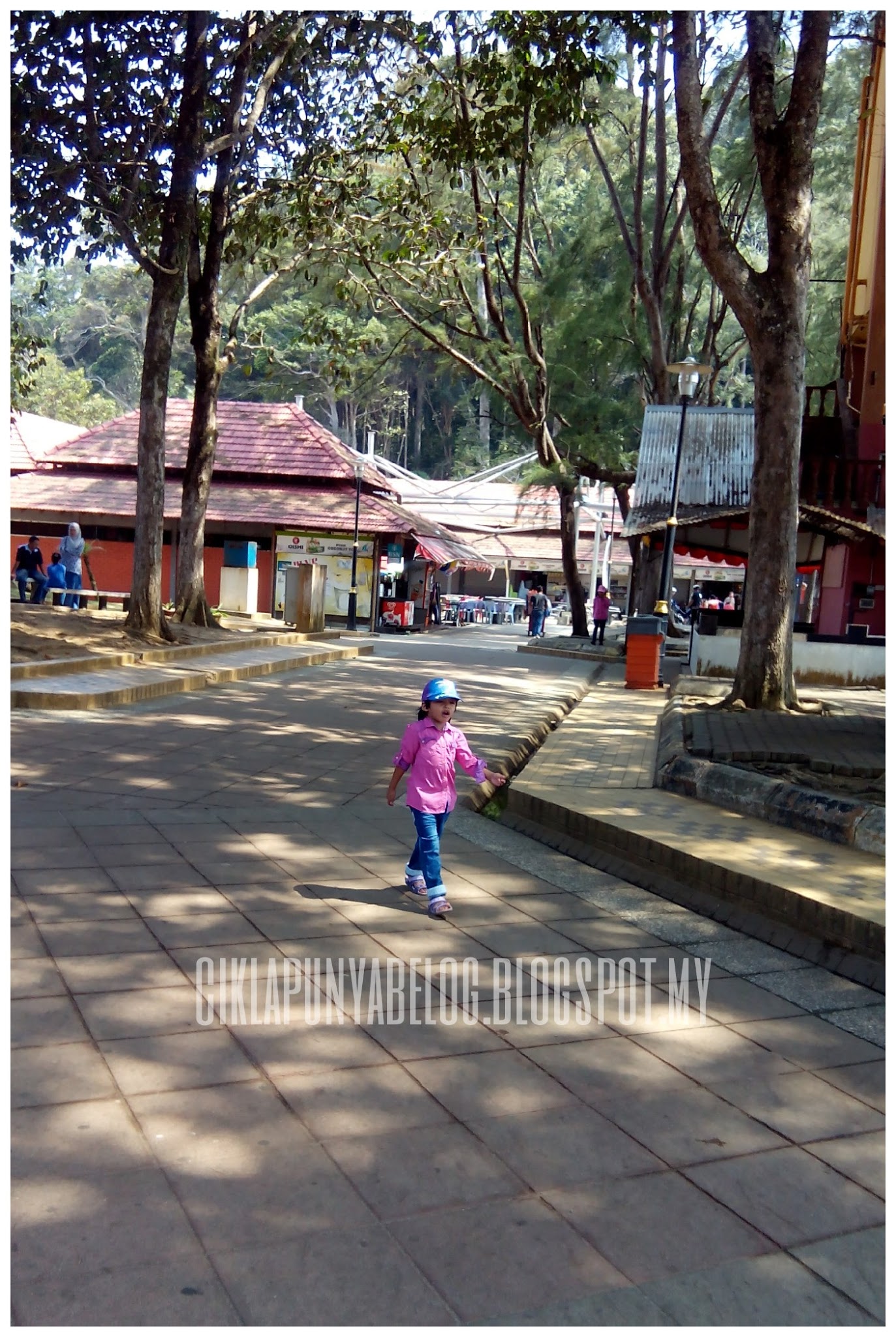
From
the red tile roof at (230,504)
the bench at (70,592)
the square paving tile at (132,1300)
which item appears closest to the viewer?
the square paving tile at (132,1300)

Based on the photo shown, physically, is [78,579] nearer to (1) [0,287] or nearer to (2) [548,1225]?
(1) [0,287]

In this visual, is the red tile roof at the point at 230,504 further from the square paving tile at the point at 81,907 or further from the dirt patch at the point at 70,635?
the square paving tile at the point at 81,907

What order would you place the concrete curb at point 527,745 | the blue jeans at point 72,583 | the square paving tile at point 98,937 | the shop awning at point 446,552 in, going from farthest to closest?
the shop awning at point 446,552 < the blue jeans at point 72,583 < the concrete curb at point 527,745 < the square paving tile at point 98,937

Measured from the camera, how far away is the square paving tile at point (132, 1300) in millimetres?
2508

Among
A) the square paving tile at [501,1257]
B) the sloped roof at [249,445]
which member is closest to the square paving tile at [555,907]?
the square paving tile at [501,1257]

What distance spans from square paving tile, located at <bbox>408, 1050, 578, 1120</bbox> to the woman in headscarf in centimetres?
1674

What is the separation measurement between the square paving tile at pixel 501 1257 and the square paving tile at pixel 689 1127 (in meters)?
0.56

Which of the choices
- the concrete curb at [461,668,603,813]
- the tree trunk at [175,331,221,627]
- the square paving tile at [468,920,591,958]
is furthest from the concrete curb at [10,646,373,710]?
the square paving tile at [468,920,591,958]

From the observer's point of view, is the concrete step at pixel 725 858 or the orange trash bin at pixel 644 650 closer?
the concrete step at pixel 725 858

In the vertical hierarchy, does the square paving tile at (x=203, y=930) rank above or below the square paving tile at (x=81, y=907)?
below

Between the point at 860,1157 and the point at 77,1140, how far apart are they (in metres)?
2.25

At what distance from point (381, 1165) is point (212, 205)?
1627 cm

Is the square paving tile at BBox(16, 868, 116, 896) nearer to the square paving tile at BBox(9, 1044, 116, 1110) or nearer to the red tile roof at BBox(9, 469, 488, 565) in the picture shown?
the square paving tile at BBox(9, 1044, 116, 1110)

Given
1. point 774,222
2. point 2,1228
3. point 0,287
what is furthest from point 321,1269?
point 774,222
